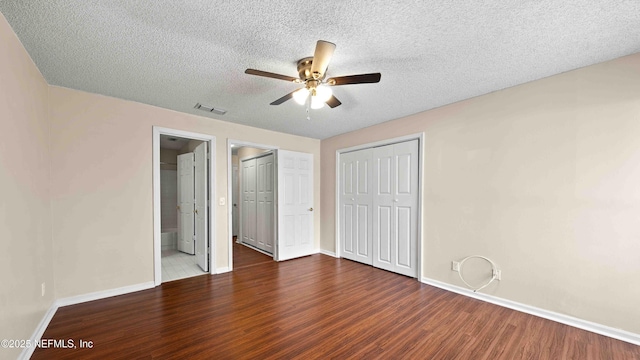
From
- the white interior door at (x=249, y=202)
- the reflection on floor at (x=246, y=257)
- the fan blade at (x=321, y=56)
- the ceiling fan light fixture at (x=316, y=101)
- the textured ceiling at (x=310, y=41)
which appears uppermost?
the textured ceiling at (x=310, y=41)

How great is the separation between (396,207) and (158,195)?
333 centimetres

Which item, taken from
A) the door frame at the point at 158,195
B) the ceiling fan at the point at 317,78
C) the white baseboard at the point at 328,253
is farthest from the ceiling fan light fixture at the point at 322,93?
the white baseboard at the point at 328,253

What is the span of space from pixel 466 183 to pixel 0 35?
412cm

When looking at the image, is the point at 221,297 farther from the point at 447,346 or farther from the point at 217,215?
the point at 447,346

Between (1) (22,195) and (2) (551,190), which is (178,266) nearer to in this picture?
(1) (22,195)

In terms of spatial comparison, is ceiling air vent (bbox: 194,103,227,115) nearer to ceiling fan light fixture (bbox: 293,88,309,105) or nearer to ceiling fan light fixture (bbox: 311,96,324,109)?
ceiling fan light fixture (bbox: 293,88,309,105)

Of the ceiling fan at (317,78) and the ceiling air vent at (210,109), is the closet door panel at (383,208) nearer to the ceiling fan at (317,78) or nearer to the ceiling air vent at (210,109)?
the ceiling fan at (317,78)

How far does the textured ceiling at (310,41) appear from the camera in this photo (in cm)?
149


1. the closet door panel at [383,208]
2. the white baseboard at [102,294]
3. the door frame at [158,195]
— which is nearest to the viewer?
the white baseboard at [102,294]

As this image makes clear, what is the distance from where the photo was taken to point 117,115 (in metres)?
2.89

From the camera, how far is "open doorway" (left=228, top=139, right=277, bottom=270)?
441 cm

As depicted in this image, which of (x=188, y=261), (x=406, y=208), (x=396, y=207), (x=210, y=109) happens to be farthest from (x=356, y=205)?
(x=188, y=261)

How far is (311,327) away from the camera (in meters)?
2.21

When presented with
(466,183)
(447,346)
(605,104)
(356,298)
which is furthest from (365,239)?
(605,104)
